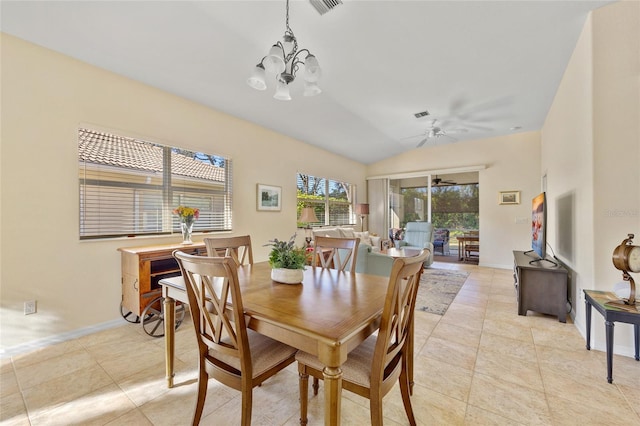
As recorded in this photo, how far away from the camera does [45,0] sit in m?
1.93

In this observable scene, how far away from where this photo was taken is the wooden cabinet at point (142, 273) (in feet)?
8.36

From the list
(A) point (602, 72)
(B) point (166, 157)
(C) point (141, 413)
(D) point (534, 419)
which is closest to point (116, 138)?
(B) point (166, 157)

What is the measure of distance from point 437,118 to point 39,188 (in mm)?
5335

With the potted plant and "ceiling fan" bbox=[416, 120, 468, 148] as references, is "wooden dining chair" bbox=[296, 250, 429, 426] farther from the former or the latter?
"ceiling fan" bbox=[416, 120, 468, 148]

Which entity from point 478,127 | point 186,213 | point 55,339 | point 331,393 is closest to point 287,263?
point 331,393

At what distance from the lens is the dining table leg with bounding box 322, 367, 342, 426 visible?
1001mm

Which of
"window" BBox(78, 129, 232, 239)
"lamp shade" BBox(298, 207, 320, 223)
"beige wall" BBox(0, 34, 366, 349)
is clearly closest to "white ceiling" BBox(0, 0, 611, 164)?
"beige wall" BBox(0, 34, 366, 349)

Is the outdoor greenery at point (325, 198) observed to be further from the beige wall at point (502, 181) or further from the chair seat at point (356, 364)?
the chair seat at point (356, 364)

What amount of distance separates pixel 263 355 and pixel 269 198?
341 centimetres

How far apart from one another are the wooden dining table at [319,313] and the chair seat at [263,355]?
0.76 ft

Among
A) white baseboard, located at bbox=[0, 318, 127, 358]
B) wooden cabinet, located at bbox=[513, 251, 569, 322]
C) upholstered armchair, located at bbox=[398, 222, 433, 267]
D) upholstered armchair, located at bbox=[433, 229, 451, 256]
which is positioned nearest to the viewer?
white baseboard, located at bbox=[0, 318, 127, 358]

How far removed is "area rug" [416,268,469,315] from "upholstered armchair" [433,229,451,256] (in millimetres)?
1560

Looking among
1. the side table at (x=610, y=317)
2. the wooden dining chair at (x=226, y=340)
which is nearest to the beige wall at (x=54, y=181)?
the wooden dining chair at (x=226, y=340)

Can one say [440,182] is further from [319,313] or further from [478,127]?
[319,313]
